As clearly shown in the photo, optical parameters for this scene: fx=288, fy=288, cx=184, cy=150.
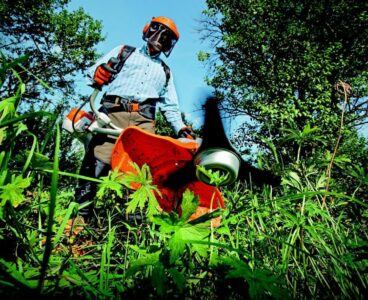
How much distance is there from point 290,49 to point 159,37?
9198mm

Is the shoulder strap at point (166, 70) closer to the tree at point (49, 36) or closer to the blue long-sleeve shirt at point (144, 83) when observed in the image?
the blue long-sleeve shirt at point (144, 83)

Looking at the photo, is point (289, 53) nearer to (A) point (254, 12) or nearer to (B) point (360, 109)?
(A) point (254, 12)

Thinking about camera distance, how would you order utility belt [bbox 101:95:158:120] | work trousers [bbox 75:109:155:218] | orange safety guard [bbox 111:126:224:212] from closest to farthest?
orange safety guard [bbox 111:126:224:212], work trousers [bbox 75:109:155:218], utility belt [bbox 101:95:158:120]

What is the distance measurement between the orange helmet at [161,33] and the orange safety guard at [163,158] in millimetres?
1870

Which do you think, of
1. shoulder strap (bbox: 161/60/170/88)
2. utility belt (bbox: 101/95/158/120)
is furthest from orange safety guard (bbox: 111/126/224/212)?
shoulder strap (bbox: 161/60/170/88)

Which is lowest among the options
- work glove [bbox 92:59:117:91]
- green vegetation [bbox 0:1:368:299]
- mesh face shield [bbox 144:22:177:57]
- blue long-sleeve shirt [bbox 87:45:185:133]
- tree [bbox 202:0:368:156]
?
green vegetation [bbox 0:1:368:299]

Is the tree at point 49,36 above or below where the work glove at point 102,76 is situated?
above

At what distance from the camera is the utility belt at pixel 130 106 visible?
306 centimetres

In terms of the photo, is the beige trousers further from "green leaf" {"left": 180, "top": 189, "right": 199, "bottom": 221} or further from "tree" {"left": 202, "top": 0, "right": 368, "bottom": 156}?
"tree" {"left": 202, "top": 0, "right": 368, "bottom": 156}

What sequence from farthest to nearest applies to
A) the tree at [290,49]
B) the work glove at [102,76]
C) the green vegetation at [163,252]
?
the tree at [290,49]
the work glove at [102,76]
the green vegetation at [163,252]

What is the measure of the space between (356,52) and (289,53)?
9.19ft

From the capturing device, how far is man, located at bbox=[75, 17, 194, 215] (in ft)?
9.02

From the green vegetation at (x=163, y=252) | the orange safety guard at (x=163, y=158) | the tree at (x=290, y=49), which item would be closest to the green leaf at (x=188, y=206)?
the green vegetation at (x=163, y=252)

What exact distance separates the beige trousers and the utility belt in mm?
46
